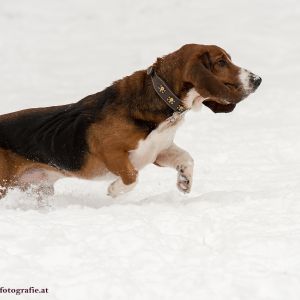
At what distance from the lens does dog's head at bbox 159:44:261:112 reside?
16.6 feet

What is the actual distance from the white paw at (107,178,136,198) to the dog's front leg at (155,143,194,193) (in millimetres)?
490

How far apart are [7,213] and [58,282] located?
62.9 inches

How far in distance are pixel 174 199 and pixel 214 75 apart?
117cm

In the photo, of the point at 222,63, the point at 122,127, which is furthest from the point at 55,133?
the point at 222,63

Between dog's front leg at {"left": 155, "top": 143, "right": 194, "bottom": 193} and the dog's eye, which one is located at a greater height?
the dog's eye

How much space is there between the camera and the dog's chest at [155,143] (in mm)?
5363

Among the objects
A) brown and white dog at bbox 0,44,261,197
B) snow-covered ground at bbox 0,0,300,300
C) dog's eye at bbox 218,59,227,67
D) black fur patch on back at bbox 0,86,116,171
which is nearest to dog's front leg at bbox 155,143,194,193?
brown and white dog at bbox 0,44,261,197

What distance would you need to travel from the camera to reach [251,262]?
3578 mm

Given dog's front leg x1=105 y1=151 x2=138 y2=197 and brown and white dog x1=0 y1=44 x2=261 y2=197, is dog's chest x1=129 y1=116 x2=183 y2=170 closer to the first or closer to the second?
brown and white dog x1=0 y1=44 x2=261 y2=197

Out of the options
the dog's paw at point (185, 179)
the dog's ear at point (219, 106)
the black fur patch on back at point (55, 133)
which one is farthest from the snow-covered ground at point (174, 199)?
the dog's ear at point (219, 106)

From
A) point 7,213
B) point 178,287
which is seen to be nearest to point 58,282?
point 178,287

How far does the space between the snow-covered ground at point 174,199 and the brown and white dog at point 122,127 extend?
284 millimetres

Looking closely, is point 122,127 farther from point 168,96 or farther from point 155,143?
point 168,96

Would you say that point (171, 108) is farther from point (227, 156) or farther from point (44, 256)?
point (227, 156)
